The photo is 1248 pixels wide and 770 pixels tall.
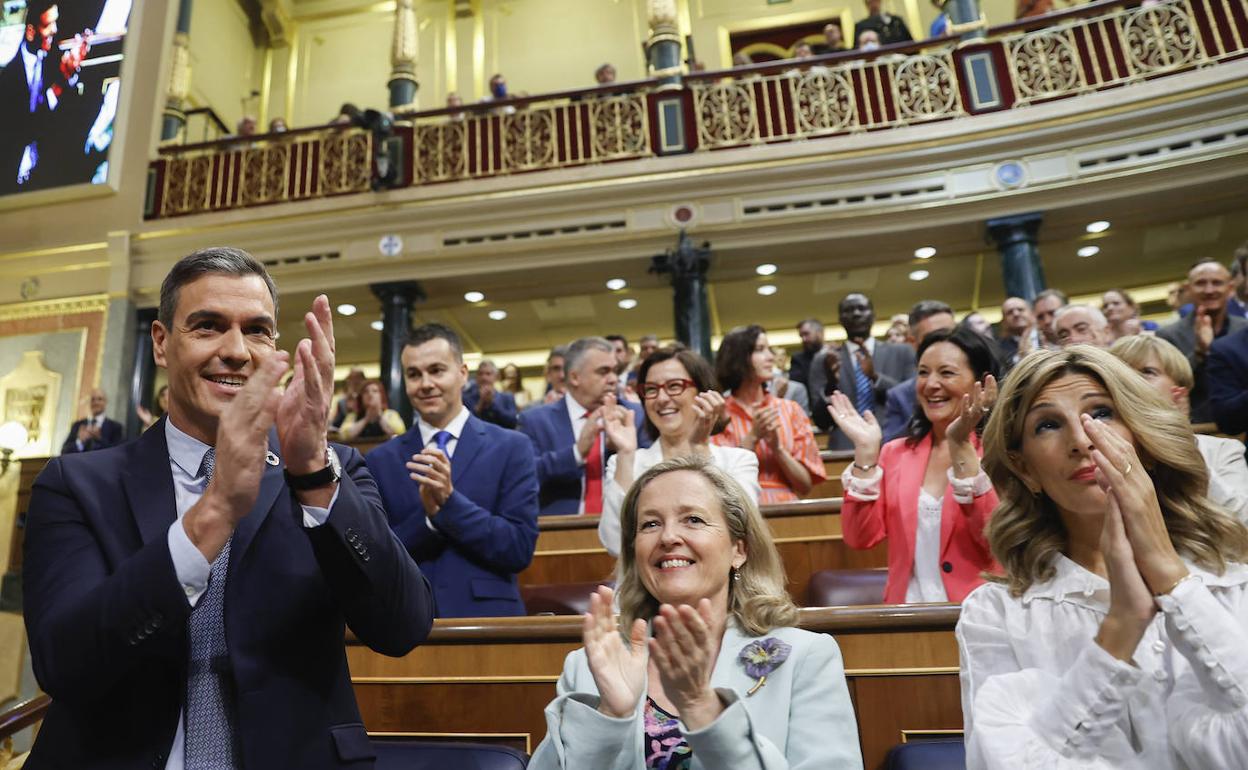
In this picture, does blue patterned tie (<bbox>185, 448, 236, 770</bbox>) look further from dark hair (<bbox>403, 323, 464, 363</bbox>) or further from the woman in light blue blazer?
dark hair (<bbox>403, 323, 464, 363</bbox>)

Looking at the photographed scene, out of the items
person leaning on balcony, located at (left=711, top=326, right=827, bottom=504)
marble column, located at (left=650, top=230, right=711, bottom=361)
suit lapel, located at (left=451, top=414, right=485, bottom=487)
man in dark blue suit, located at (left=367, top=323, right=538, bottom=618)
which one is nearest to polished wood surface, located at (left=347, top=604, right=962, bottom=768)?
man in dark blue suit, located at (left=367, top=323, right=538, bottom=618)

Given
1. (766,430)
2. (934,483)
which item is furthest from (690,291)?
(934,483)

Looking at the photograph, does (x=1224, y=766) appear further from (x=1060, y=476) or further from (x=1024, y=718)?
(x=1060, y=476)

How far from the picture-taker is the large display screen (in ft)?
16.1

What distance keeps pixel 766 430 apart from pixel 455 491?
42.4 inches

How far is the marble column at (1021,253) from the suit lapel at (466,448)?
5.25 m

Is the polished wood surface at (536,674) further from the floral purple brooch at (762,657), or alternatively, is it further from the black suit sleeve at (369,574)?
the black suit sleeve at (369,574)

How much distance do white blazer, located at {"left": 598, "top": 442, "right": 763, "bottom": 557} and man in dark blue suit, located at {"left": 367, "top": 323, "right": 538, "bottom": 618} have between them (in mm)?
178

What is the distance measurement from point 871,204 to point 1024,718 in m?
5.89

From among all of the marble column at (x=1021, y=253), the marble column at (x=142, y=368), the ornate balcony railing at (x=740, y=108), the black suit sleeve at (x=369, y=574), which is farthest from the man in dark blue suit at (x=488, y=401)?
the marble column at (x=142, y=368)

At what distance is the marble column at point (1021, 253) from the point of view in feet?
20.1

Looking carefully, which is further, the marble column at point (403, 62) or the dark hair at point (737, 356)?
the marble column at point (403, 62)

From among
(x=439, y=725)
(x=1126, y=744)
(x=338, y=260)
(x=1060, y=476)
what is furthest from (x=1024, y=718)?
(x=338, y=260)

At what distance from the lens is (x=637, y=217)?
22.1 ft
